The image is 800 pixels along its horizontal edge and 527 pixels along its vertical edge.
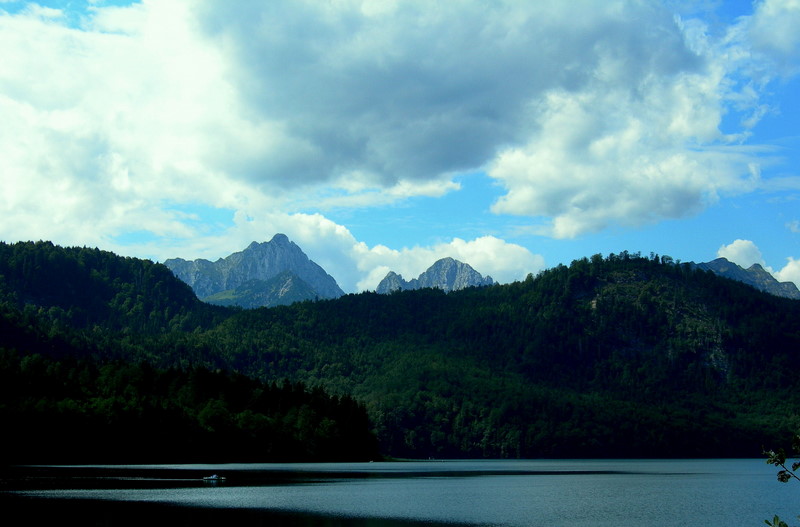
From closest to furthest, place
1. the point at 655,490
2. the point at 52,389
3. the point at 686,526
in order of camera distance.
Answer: the point at 686,526 → the point at 655,490 → the point at 52,389

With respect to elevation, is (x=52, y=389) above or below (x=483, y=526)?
above

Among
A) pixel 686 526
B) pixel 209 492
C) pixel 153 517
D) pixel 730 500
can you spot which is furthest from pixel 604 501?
pixel 153 517

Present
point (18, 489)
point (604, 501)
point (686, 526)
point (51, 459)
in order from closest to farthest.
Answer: point (686, 526), point (18, 489), point (604, 501), point (51, 459)

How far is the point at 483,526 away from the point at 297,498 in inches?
1431

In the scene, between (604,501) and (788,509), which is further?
(604,501)

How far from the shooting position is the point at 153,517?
3187 inches

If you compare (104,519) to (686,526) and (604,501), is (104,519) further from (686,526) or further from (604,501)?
(604,501)

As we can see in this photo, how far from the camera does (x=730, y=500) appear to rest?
127812 mm

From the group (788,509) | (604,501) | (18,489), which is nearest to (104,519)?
(18,489)

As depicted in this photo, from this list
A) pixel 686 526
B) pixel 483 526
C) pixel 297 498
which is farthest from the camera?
pixel 297 498

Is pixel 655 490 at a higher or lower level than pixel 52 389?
lower

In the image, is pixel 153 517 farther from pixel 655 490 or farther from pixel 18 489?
pixel 655 490

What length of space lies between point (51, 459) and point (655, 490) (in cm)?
13024

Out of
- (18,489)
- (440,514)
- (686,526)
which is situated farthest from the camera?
(18,489)
